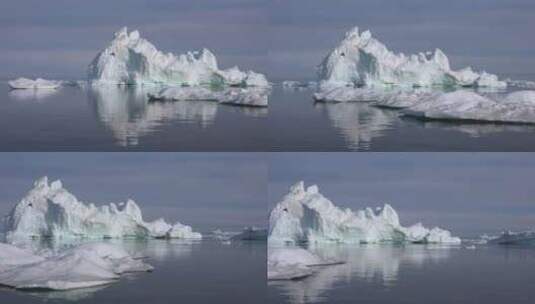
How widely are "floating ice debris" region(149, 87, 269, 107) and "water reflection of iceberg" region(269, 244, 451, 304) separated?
4.08 ft

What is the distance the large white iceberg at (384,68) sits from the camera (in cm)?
879

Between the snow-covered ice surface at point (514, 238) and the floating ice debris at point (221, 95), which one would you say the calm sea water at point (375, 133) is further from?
the snow-covered ice surface at point (514, 238)

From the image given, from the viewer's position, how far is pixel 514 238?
8.71 m

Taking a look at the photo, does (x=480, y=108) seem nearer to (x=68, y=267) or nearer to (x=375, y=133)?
(x=375, y=133)

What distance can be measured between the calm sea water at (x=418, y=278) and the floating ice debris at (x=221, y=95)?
128 cm

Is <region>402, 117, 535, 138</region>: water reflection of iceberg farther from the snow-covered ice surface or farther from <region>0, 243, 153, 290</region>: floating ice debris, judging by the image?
<region>0, 243, 153, 290</region>: floating ice debris

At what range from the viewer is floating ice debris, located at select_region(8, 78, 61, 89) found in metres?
9.05

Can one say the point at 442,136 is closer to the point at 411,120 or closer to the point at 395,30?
the point at 411,120

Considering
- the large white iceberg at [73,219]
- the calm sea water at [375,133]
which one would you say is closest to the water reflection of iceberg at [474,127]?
the calm sea water at [375,133]

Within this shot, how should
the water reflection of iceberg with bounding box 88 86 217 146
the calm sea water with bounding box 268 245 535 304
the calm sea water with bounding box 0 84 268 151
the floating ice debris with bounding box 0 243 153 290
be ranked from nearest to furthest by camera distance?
the calm sea water with bounding box 268 245 535 304
the floating ice debris with bounding box 0 243 153 290
the calm sea water with bounding box 0 84 268 151
the water reflection of iceberg with bounding box 88 86 217 146

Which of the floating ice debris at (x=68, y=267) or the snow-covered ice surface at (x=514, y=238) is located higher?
the snow-covered ice surface at (x=514, y=238)

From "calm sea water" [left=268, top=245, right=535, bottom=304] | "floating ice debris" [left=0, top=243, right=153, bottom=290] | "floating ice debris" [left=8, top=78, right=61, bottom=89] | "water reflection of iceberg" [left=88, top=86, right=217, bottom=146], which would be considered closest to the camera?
"calm sea water" [left=268, top=245, right=535, bottom=304]

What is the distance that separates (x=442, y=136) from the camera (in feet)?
28.6

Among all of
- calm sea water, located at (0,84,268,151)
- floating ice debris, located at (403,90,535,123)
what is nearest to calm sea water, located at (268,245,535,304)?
floating ice debris, located at (403,90,535,123)
